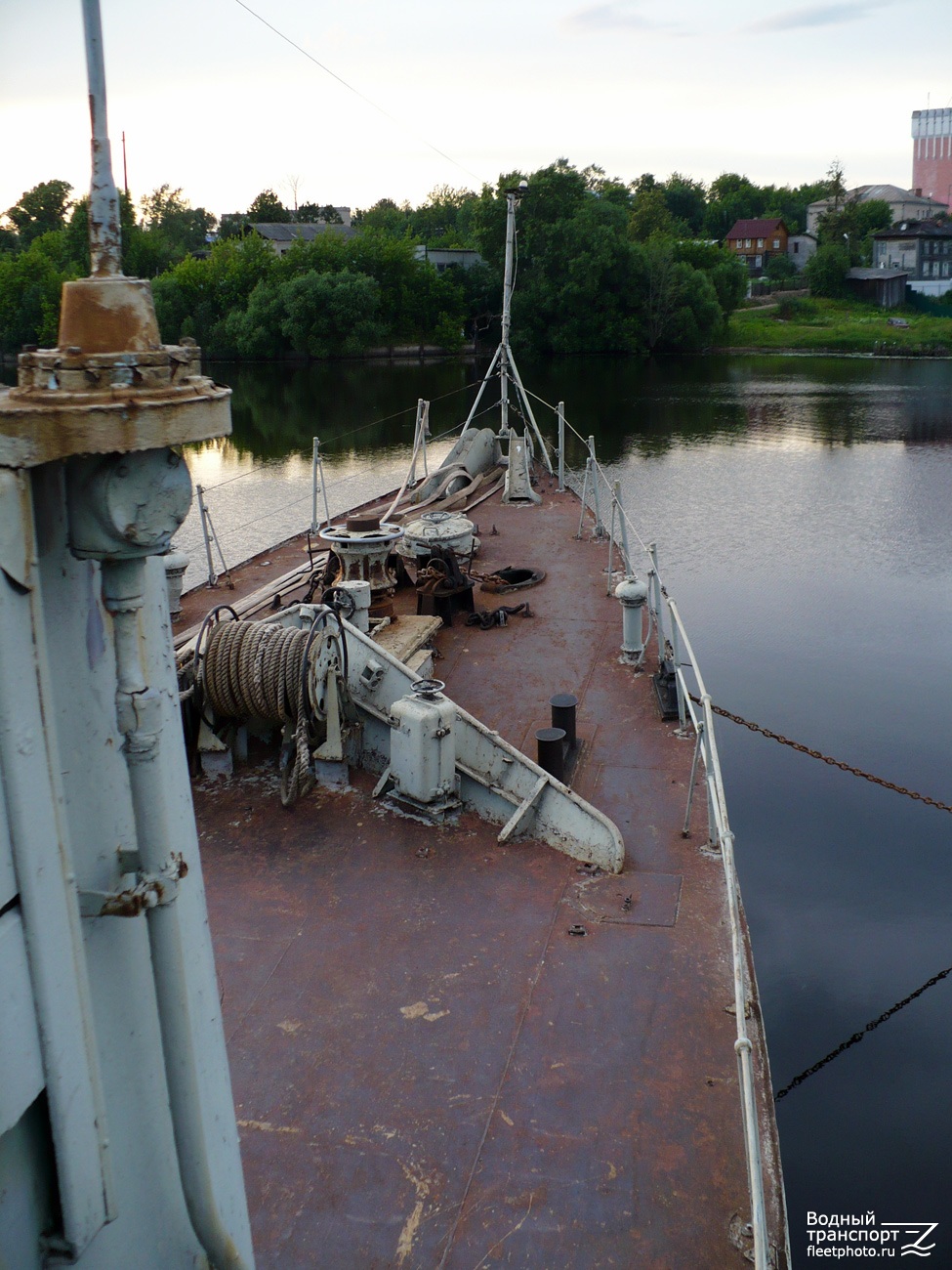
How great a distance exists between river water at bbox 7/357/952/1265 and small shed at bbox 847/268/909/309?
4029cm

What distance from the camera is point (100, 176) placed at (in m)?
1.85

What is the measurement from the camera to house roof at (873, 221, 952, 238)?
276 ft

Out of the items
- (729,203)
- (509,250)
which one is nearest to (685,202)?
(729,203)

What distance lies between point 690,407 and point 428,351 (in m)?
24.3

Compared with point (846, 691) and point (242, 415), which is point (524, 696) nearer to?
point (846, 691)

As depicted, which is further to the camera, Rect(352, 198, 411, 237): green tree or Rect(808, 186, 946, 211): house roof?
Rect(808, 186, 946, 211): house roof

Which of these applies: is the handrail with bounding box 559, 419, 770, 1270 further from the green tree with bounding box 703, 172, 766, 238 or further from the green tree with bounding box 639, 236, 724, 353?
the green tree with bounding box 703, 172, 766, 238

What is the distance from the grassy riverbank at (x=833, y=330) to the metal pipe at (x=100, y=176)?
2411 inches

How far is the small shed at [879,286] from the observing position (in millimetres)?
77250

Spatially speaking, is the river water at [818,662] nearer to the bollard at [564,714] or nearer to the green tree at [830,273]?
the bollard at [564,714]

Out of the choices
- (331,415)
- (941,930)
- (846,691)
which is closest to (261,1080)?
(941,930)

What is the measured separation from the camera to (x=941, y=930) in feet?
32.9

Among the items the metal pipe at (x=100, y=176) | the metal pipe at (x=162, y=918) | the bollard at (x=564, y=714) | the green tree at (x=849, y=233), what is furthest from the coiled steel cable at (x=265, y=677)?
the green tree at (x=849, y=233)

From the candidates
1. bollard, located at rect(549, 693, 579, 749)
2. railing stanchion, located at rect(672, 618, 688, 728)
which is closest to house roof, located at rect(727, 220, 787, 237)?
railing stanchion, located at rect(672, 618, 688, 728)
